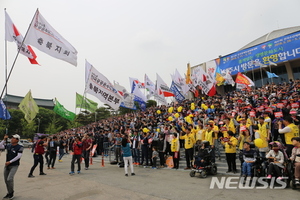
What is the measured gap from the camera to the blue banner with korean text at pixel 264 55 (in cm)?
2434

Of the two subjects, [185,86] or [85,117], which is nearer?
[185,86]

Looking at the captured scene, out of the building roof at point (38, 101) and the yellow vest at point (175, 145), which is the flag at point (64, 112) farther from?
the building roof at point (38, 101)

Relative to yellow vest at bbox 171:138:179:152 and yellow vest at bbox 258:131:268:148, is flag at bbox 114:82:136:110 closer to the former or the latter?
yellow vest at bbox 171:138:179:152

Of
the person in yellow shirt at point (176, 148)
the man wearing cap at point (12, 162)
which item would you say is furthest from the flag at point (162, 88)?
the man wearing cap at point (12, 162)

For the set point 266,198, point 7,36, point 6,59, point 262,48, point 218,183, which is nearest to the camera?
point 266,198

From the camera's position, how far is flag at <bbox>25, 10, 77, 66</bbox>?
8336 mm

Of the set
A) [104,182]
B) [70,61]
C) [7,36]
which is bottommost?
[104,182]

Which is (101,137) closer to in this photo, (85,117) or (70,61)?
(70,61)

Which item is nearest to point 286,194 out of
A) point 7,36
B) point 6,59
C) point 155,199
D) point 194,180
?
point 194,180

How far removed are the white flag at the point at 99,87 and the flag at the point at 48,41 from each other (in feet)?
6.48

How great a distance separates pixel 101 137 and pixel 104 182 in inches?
375

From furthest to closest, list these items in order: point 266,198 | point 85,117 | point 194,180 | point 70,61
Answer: point 85,117
point 70,61
point 194,180
point 266,198

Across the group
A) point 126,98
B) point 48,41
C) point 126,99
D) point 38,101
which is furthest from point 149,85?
point 38,101

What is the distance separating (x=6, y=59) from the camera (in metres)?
7.69
